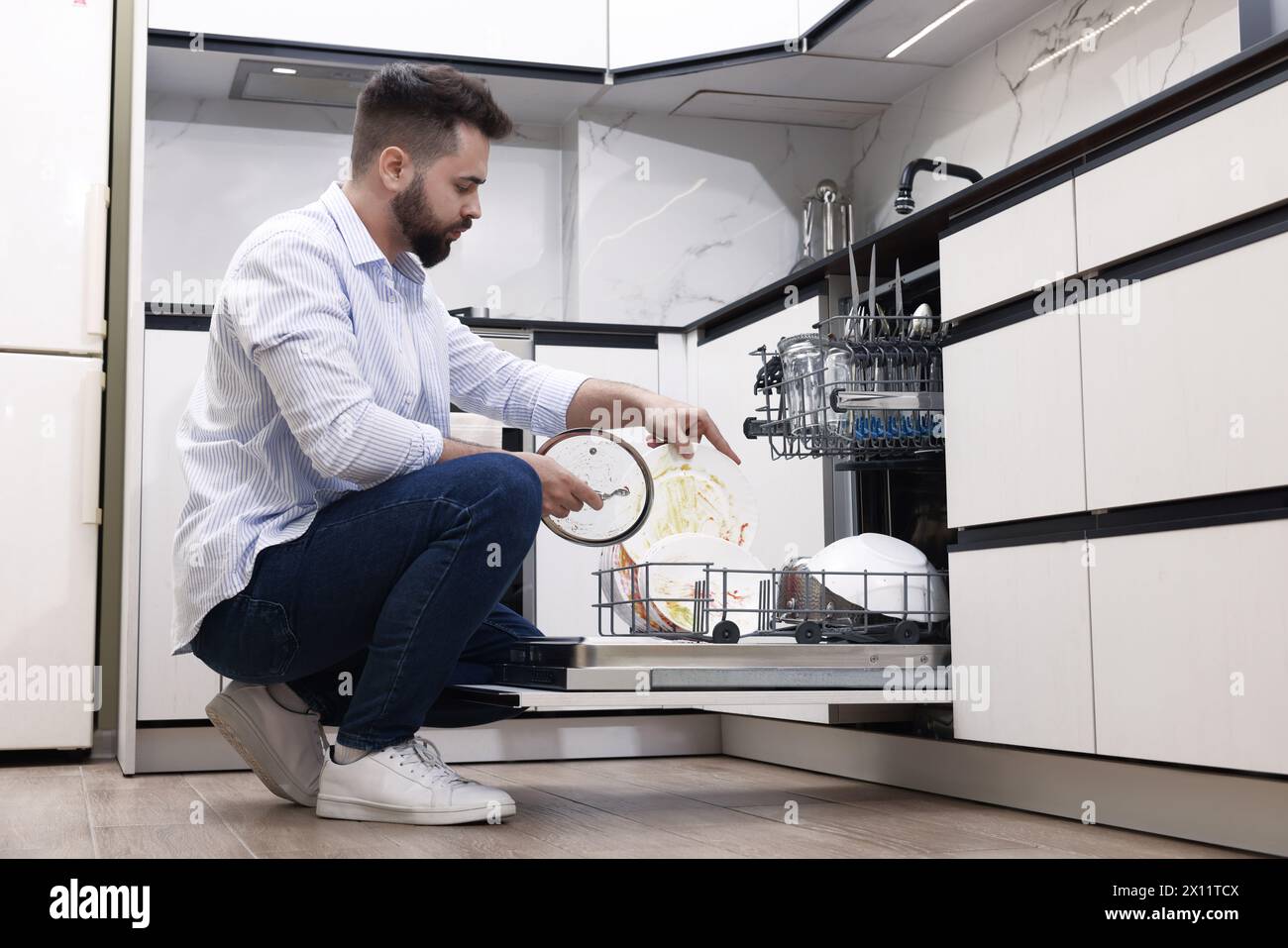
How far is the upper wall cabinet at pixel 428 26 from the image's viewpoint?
3002mm

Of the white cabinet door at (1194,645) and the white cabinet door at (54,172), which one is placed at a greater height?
the white cabinet door at (54,172)

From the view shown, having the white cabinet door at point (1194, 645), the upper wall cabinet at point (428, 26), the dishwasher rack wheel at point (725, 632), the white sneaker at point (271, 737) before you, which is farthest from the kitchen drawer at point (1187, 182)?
the upper wall cabinet at point (428, 26)

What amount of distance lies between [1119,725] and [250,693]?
114 centimetres

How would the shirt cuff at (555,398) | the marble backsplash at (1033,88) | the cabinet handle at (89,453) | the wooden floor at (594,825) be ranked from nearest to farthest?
the wooden floor at (594,825) < the shirt cuff at (555,398) < the marble backsplash at (1033,88) < the cabinet handle at (89,453)

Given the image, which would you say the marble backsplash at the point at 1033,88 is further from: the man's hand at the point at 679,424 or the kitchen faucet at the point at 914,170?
the man's hand at the point at 679,424

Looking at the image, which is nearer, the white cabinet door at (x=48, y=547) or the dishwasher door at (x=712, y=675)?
the dishwasher door at (x=712, y=675)

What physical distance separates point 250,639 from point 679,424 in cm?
67

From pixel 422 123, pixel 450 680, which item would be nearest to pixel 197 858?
pixel 450 680

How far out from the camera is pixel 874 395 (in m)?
1.98

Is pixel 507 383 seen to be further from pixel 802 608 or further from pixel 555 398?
pixel 802 608

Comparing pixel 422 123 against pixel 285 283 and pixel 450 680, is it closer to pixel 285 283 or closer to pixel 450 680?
pixel 285 283

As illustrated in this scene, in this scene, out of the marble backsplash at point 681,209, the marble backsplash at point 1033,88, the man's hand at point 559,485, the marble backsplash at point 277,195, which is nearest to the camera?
the man's hand at point 559,485

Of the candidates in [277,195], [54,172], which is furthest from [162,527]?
[277,195]

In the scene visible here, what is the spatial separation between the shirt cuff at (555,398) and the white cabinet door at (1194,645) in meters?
0.85
